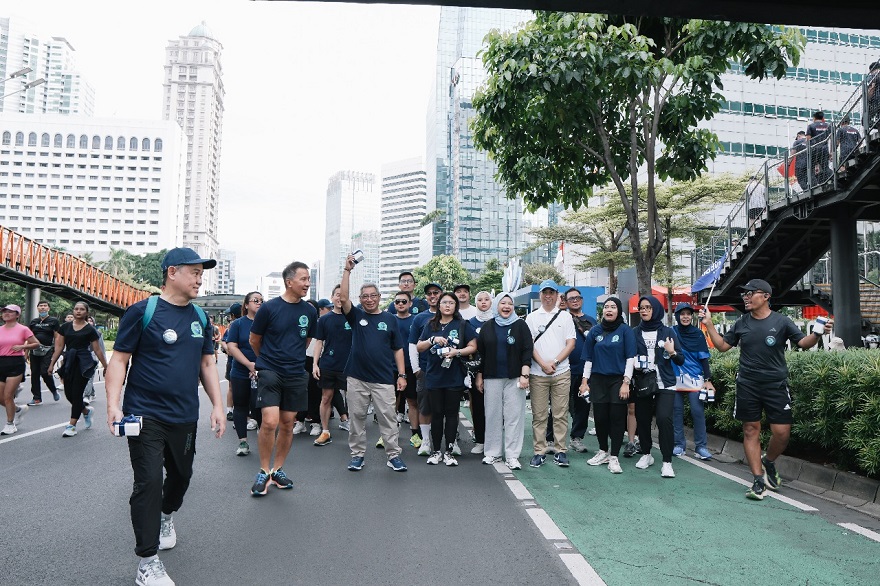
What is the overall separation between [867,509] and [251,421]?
8.15 meters

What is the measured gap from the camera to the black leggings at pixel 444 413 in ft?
24.8

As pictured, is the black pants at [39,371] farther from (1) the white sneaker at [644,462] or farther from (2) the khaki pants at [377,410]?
(1) the white sneaker at [644,462]

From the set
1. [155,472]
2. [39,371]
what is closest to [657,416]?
[155,472]

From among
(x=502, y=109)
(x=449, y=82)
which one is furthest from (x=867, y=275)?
(x=449, y=82)

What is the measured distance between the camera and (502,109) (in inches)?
398

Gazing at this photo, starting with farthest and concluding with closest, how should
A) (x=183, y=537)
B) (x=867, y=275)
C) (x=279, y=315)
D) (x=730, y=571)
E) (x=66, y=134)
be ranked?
(x=66, y=134), (x=867, y=275), (x=279, y=315), (x=183, y=537), (x=730, y=571)

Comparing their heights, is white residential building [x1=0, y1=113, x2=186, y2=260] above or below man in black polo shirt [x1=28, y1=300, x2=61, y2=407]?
above

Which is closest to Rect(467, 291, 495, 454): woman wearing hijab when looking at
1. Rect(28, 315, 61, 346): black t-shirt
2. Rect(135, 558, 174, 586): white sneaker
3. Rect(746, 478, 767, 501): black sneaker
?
Rect(746, 478, 767, 501): black sneaker

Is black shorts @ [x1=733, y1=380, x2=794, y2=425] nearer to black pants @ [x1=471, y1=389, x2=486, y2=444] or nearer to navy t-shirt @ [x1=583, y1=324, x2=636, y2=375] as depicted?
navy t-shirt @ [x1=583, y1=324, x2=636, y2=375]

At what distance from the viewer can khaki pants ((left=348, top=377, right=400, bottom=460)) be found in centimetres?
707

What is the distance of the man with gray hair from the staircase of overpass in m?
8.95

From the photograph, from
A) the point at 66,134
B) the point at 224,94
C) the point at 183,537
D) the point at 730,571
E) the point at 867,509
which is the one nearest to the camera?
the point at 730,571

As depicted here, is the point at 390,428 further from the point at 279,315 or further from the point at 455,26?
the point at 455,26

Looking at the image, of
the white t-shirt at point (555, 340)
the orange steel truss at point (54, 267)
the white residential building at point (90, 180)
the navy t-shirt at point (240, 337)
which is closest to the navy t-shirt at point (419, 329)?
the white t-shirt at point (555, 340)
